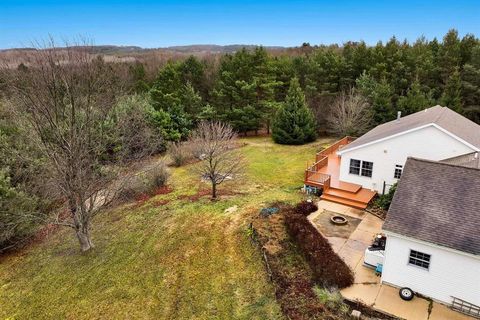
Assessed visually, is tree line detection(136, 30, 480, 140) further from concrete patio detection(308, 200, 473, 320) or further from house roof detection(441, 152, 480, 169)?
concrete patio detection(308, 200, 473, 320)

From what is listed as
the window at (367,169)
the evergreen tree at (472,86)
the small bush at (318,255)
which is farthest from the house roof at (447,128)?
the evergreen tree at (472,86)

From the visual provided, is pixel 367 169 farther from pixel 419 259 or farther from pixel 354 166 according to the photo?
pixel 419 259

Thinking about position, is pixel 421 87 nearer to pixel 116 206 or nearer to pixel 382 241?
pixel 382 241

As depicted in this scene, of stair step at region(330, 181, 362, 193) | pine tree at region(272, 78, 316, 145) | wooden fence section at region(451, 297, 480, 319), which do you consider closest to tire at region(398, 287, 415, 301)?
wooden fence section at region(451, 297, 480, 319)

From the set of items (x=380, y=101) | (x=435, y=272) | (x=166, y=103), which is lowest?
(x=435, y=272)

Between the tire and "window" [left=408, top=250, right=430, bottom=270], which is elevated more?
"window" [left=408, top=250, right=430, bottom=270]

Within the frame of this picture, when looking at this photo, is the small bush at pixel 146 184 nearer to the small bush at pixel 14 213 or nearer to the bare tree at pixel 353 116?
the small bush at pixel 14 213

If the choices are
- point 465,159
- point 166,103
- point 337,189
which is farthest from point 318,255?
point 166,103
